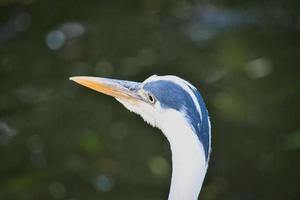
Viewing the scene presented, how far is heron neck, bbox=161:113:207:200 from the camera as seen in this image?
4.39 metres

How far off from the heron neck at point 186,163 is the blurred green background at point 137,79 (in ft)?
7.01

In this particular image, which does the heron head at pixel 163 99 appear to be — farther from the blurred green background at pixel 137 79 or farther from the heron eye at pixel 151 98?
the blurred green background at pixel 137 79

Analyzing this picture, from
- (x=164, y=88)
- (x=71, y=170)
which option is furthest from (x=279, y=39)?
(x=164, y=88)

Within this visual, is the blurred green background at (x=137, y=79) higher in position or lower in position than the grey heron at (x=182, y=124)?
lower

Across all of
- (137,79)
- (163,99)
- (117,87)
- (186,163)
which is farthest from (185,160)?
(137,79)

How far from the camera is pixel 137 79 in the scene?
744 centimetres

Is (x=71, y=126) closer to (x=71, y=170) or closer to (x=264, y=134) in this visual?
(x=71, y=170)

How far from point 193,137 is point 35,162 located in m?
2.68

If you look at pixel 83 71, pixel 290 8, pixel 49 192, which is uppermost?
pixel 290 8

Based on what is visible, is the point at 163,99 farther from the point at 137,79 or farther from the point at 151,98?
the point at 137,79

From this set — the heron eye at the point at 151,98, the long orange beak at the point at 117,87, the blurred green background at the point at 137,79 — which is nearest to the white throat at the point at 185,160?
the heron eye at the point at 151,98

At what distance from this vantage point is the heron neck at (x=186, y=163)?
439 centimetres

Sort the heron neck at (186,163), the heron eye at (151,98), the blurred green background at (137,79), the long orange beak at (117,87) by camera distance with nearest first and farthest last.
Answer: the heron neck at (186,163) → the heron eye at (151,98) → the long orange beak at (117,87) → the blurred green background at (137,79)

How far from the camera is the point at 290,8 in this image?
840 cm
